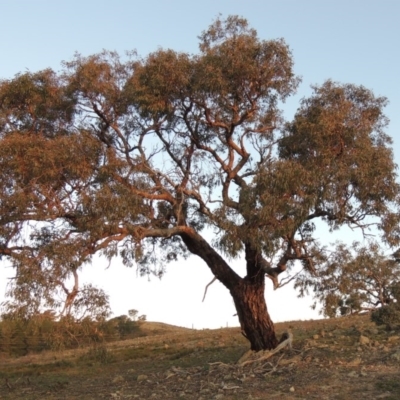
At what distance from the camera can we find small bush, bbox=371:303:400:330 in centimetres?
1720

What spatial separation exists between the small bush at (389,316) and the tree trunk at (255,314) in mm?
3330

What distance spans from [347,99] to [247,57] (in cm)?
306

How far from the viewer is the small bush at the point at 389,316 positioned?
17.2 meters

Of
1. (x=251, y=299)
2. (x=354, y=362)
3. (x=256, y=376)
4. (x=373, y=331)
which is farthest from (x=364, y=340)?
(x=256, y=376)

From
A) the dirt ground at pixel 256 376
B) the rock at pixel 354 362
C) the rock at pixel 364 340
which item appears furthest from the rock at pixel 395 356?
the rock at pixel 364 340

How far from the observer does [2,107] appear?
16.8 m

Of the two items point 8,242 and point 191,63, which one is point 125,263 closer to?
point 8,242

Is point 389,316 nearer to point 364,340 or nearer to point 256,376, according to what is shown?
point 364,340

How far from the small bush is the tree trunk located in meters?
3.33

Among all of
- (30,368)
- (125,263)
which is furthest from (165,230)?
(30,368)

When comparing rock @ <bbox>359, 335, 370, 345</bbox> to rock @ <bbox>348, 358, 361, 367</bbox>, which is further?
rock @ <bbox>359, 335, 370, 345</bbox>

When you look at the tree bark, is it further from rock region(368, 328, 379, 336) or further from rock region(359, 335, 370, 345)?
rock region(368, 328, 379, 336)

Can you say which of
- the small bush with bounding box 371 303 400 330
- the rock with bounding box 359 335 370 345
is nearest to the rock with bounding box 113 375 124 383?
the rock with bounding box 359 335 370 345

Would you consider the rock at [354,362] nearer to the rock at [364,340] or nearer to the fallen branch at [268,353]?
the rock at [364,340]
